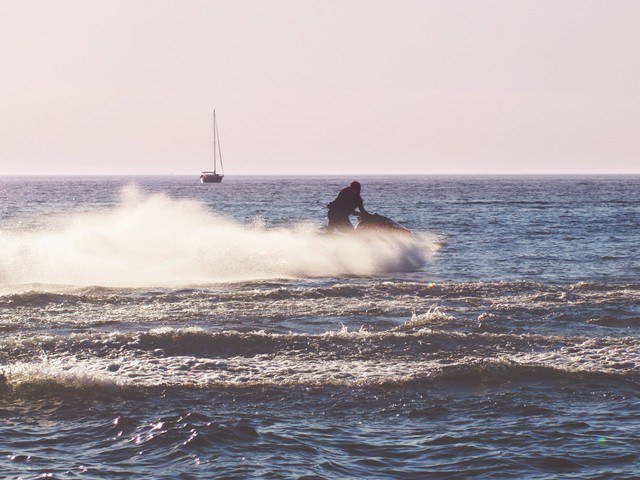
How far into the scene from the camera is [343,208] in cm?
2669

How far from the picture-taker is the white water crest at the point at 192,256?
23625mm

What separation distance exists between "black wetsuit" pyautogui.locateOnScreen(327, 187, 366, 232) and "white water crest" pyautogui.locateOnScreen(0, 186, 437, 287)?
0.35 metres

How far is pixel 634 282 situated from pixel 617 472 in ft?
50.0

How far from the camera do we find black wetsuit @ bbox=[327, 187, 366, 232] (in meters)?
26.5

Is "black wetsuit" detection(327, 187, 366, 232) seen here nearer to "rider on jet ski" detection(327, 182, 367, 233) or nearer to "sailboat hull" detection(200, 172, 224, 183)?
"rider on jet ski" detection(327, 182, 367, 233)

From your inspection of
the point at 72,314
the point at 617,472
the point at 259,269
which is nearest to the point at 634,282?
the point at 259,269

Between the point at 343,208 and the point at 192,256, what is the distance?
4482mm

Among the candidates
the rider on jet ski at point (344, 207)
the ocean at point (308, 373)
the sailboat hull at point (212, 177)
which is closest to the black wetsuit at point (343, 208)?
the rider on jet ski at point (344, 207)

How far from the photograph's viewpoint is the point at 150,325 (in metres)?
15.7

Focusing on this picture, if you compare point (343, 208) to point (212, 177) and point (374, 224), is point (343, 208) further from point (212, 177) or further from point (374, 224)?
point (212, 177)

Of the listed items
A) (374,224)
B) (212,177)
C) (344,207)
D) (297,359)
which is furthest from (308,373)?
(212,177)

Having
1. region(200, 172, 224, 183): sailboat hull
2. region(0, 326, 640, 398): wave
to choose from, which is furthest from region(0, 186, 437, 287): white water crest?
region(200, 172, 224, 183): sailboat hull

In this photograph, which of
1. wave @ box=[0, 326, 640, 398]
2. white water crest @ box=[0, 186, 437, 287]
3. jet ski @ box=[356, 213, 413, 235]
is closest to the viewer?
wave @ box=[0, 326, 640, 398]

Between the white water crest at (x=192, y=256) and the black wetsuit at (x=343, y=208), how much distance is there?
352mm
